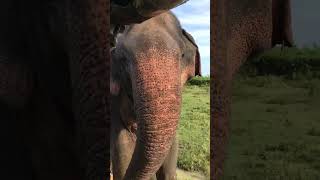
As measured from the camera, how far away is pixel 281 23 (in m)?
0.86

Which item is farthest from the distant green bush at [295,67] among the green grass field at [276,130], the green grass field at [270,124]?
the green grass field at [276,130]

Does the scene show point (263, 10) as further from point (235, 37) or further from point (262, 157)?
point (262, 157)

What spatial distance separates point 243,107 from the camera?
728 cm

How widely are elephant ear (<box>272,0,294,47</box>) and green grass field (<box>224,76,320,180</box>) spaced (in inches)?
70.0

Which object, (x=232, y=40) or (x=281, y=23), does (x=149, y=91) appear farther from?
(x=232, y=40)

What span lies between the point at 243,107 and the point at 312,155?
2.53 m

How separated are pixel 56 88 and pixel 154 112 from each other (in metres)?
0.93

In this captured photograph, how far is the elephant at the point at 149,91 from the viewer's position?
168cm

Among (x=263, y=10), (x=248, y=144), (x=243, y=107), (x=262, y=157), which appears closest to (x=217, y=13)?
(x=263, y=10)

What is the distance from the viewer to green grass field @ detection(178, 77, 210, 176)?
4.02 metres

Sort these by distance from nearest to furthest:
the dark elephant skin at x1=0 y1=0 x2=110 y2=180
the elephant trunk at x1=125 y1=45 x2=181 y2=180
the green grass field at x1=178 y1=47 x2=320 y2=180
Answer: the dark elephant skin at x1=0 y1=0 x2=110 y2=180, the elephant trunk at x1=125 y1=45 x2=181 y2=180, the green grass field at x1=178 y1=47 x2=320 y2=180

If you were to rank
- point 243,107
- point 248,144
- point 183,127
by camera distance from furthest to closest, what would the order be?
point 243,107
point 183,127
point 248,144

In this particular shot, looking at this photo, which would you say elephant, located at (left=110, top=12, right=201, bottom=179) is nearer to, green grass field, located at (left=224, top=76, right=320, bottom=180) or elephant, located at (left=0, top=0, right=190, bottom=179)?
green grass field, located at (left=224, top=76, right=320, bottom=180)

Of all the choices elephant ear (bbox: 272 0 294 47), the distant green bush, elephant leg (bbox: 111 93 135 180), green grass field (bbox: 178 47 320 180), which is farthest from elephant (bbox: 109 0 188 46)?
the distant green bush
